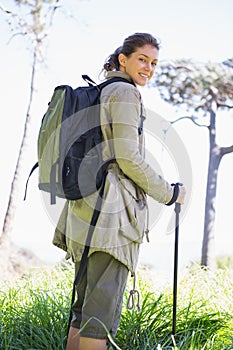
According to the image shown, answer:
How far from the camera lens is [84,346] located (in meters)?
1.83

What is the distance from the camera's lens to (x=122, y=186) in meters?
1.83

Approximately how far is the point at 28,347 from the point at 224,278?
1.73 metres

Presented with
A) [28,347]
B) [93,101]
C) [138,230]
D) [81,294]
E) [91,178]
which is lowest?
[28,347]

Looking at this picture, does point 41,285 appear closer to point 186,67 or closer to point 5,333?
point 5,333

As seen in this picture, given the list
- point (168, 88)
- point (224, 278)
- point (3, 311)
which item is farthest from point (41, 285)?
point (168, 88)

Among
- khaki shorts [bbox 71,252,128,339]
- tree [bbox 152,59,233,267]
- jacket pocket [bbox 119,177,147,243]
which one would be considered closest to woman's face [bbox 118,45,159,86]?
jacket pocket [bbox 119,177,147,243]

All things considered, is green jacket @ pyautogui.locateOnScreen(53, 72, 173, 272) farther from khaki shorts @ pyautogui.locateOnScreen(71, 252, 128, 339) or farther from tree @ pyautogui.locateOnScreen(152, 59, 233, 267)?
tree @ pyautogui.locateOnScreen(152, 59, 233, 267)

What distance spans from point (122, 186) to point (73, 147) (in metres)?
0.22

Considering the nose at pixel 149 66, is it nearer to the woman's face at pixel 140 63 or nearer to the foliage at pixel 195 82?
the woman's face at pixel 140 63

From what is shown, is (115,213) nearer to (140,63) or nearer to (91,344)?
(91,344)

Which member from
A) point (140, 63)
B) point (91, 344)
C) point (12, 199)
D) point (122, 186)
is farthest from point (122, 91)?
point (12, 199)

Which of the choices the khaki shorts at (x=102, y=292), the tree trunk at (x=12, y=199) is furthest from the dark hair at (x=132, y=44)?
the tree trunk at (x=12, y=199)

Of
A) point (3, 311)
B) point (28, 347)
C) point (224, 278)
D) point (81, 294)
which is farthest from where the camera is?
point (224, 278)

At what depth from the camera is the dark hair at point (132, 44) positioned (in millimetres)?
1943
